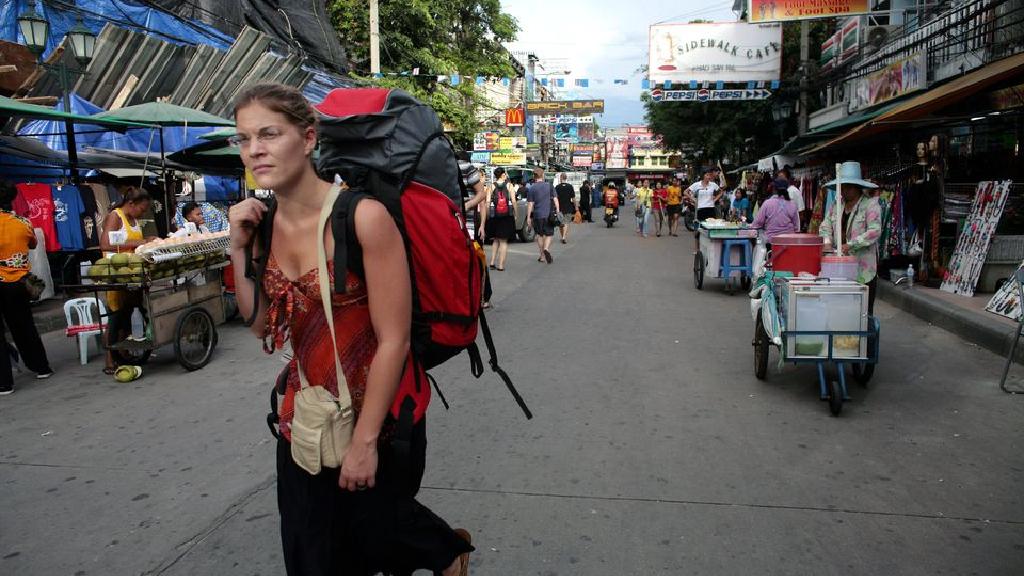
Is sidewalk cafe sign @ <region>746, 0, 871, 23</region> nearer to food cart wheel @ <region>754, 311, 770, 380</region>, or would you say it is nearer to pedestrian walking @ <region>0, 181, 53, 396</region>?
food cart wheel @ <region>754, 311, 770, 380</region>

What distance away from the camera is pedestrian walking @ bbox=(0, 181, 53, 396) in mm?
6391

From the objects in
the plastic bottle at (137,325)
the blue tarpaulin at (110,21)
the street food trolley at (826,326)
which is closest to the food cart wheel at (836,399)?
the street food trolley at (826,326)

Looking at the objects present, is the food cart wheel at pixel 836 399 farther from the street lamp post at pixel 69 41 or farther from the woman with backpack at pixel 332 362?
the street lamp post at pixel 69 41

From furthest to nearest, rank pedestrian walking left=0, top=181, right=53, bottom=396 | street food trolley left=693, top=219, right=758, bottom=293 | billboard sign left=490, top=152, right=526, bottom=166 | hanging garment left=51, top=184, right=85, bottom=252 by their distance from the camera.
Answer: billboard sign left=490, top=152, right=526, bottom=166
hanging garment left=51, top=184, right=85, bottom=252
street food trolley left=693, top=219, right=758, bottom=293
pedestrian walking left=0, top=181, right=53, bottom=396

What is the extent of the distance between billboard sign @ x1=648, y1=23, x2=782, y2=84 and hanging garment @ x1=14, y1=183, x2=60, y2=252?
19.2 m

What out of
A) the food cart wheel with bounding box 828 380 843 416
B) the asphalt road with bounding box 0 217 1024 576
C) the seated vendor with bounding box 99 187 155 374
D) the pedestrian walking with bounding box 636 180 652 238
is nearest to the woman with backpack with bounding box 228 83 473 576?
the asphalt road with bounding box 0 217 1024 576

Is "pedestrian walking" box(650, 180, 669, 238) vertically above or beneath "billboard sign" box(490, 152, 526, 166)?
beneath

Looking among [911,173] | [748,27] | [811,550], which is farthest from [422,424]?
[748,27]

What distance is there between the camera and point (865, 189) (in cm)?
658

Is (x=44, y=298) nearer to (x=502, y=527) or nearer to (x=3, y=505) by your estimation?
(x=3, y=505)

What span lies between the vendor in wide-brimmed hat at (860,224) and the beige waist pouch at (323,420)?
17.3 feet

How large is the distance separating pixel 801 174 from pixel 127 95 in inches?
639

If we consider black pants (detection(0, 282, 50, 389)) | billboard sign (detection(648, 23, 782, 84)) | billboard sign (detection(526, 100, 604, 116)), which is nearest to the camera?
black pants (detection(0, 282, 50, 389))

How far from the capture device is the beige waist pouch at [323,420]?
1.91 m
